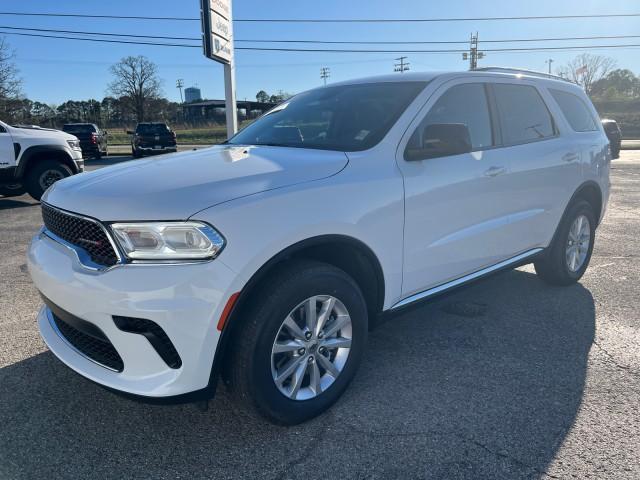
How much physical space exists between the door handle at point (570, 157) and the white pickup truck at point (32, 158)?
878cm

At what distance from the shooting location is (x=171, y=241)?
2.07m

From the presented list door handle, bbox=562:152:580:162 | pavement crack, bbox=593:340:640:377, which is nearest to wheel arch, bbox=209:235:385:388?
pavement crack, bbox=593:340:640:377

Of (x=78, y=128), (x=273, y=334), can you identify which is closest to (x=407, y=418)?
(x=273, y=334)

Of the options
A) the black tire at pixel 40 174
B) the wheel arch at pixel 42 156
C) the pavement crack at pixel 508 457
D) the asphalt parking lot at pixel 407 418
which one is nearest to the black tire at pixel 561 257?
the asphalt parking lot at pixel 407 418

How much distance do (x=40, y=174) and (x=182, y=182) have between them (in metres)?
8.44

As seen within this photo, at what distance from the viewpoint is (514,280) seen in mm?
4871

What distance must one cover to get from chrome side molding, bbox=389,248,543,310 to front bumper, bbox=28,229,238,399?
48.2 inches

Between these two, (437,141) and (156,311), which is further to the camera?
(437,141)

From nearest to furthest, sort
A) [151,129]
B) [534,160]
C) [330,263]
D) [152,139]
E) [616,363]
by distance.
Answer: [330,263] → [616,363] → [534,160] → [152,139] → [151,129]

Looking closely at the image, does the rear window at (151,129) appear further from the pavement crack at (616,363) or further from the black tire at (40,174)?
the pavement crack at (616,363)

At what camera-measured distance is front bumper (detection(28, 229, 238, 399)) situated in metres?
2.01

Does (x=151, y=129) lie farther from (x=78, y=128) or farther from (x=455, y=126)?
(x=455, y=126)

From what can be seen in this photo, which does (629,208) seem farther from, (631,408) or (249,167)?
(249,167)

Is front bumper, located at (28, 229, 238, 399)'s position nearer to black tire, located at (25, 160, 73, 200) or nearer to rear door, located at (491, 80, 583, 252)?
rear door, located at (491, 80, 583, 252)
